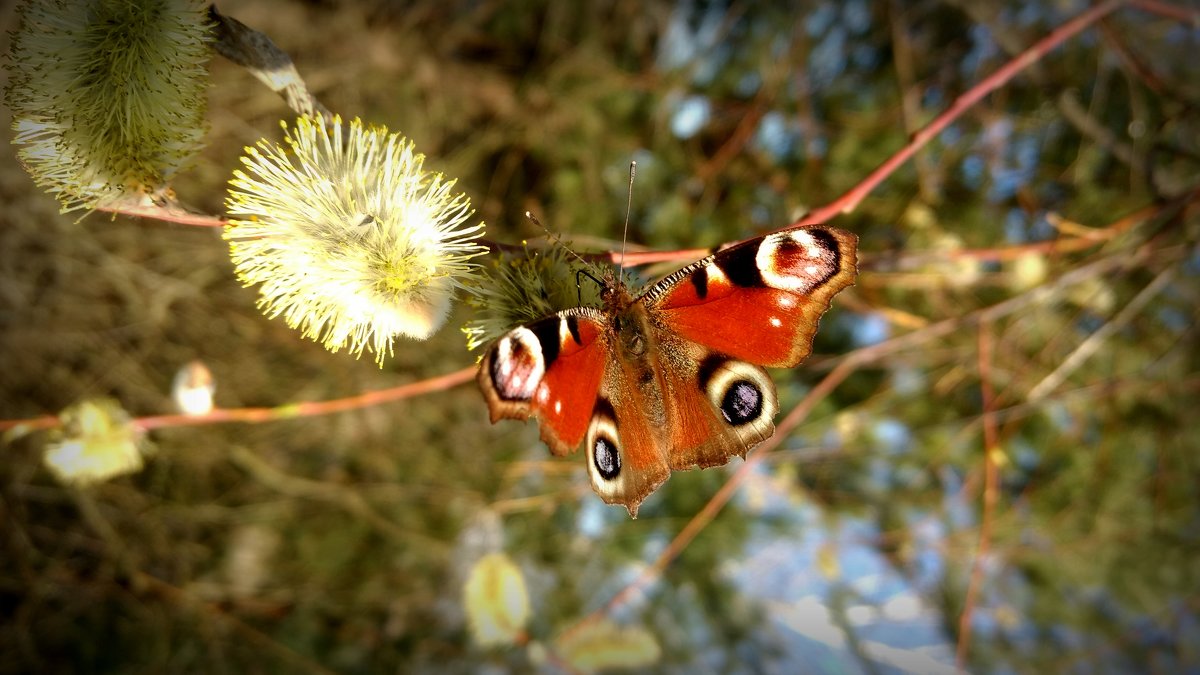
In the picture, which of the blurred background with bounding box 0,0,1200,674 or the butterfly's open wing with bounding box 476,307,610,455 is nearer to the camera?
the butterfly's open wing with bounding box 476,307,610,455

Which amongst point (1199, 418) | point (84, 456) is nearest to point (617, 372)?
point (84, 456)

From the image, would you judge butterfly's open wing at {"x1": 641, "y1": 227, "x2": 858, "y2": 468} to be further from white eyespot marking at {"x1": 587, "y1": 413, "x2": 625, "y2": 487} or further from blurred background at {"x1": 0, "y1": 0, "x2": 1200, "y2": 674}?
blurred background at {"x1": 0, "y1": 0, "x2": 1200, "y2": 674}

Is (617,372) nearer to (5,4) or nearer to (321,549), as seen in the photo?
(321,549)

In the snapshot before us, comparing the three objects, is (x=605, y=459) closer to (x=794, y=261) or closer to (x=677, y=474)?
(x=794, y=261)

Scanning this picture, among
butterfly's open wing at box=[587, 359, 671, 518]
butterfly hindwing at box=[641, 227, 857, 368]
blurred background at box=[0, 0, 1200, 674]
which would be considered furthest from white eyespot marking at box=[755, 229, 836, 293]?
blurred background at box=[0, 0, 1200, 674]

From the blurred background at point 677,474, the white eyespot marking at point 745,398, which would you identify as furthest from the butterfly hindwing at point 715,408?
the blurred background at point 677,474

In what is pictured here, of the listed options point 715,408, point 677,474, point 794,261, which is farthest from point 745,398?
point 677,474

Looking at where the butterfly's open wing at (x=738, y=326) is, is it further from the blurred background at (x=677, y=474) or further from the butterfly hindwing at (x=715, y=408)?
the blurred background at (x=677, y=474)
